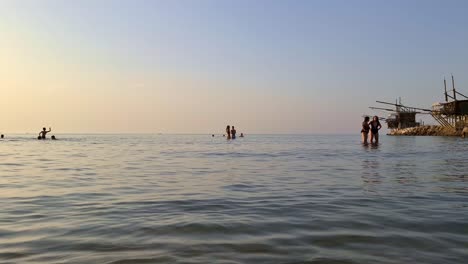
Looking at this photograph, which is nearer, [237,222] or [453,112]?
[237,222]

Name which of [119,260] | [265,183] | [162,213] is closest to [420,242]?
[119,260]

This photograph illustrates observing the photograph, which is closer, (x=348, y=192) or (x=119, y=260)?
(x=119, y=260)

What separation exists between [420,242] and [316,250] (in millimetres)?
1182

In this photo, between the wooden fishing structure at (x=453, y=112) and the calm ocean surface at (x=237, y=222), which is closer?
the calm ocean surface at (x=237, y=222)

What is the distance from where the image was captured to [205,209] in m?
6.46

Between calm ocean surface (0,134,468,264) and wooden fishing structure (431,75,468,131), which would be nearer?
calm ocean surface (0,134,468,264)

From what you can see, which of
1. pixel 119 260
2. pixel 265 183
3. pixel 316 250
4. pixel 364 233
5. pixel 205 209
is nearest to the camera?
pixel 119 260

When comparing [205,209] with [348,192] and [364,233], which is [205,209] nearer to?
[364,233]

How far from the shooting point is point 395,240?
4430 millimetres

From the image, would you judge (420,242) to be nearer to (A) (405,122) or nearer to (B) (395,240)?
(B) (395,240)

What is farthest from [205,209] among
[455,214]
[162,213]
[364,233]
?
[455,214]

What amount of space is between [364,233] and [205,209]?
2.60 metres

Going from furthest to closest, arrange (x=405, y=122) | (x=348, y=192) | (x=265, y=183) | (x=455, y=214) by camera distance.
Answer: (x=405, y=122), (x=265, y=183), (x=348, y=192), (x=455, y=214)

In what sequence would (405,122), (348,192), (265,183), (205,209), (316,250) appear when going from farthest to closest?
(405,122) → (265,183) → (348,192) → (205,209) → (316,250)
